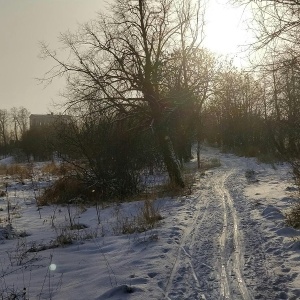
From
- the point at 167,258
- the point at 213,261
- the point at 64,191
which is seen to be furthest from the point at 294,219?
the point at 64,191

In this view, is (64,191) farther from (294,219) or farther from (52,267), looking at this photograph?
(294,219)

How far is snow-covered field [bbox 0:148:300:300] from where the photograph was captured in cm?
508

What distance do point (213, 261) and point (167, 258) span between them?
0.84 metres

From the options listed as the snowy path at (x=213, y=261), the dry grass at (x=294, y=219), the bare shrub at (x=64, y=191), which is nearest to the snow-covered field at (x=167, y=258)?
the snowy path at (x=213, y=261)

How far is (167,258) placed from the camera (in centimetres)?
649

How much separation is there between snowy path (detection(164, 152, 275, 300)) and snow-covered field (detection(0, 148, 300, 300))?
0.6 inches

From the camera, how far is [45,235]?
30.5 feet

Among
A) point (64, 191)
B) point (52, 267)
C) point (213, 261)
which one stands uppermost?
point (64, 191)

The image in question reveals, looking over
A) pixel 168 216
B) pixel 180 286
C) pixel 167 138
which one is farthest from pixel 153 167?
pixel 180 286

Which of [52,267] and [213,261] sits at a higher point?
[52,267]

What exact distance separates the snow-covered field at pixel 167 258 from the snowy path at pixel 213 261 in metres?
0.01

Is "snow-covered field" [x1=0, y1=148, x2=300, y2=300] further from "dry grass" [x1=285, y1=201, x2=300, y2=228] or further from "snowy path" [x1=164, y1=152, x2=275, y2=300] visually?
"dry grass" [x1=285, y1=201, x2=300, y2=228]

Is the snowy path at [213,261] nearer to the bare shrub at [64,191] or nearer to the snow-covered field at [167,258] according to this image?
the snow-covered field at [167,258]

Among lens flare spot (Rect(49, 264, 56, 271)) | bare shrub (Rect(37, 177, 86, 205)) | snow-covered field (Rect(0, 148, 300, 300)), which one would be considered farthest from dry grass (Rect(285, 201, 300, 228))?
bare shrub (Rect(37, 177, 86, 205))
